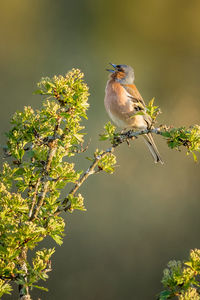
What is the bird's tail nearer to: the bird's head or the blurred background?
the bird's head

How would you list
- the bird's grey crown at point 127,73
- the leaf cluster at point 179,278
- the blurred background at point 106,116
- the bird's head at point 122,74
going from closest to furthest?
the leaf cluster at point 179,278, the bird's head at point 122,74, the bird's grey crown at point 127,73, the blurred background at point 106,116

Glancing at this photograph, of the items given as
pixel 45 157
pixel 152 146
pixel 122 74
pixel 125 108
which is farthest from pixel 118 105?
pixel 45 157

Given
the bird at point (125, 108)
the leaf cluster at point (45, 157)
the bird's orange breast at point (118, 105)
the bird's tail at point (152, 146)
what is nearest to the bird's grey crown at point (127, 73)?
the bird at point (125, 108)

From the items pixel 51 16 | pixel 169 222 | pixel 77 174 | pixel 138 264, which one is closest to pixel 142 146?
pixel 169 222

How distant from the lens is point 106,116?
400 inches

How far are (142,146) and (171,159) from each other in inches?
29.6

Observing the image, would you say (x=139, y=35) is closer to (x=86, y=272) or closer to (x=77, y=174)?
(x=86, y=272)

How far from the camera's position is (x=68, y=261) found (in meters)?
8.23

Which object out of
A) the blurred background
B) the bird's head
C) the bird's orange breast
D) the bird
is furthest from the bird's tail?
the blurred background

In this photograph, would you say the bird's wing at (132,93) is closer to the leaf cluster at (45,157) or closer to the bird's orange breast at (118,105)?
the bird's orange breast at (118,105)

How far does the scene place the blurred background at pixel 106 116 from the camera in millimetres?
8617

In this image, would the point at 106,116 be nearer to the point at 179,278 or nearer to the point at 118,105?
the point at 118,105

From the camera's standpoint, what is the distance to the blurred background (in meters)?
8.62

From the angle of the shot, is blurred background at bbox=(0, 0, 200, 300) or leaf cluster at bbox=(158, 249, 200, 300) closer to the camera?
leaf cluster at bbox=(158, 249, 200, 300)
